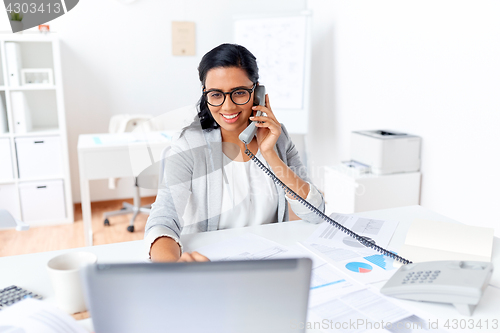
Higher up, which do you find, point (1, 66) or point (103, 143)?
point (1, 66)

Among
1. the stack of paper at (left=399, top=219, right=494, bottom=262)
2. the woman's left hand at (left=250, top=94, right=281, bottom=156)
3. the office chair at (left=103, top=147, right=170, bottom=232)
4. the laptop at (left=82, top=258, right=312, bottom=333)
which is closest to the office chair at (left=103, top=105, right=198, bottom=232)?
the office chair at (left=103, top=147, right=170, bottom=232)

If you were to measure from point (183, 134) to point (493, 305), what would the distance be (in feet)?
3.33

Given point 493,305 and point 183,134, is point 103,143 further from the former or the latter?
point 493,305

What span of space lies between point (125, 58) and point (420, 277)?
11.4 feet

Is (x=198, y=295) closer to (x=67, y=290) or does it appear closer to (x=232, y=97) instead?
(x=67, y=290)

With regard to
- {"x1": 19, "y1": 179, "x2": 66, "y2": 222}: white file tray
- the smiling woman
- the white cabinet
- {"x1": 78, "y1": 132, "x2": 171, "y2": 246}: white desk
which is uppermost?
the smiling woman

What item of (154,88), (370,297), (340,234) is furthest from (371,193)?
(154,88)

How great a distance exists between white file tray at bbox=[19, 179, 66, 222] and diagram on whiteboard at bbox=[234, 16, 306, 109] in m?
2.02

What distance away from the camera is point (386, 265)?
1.02 meters

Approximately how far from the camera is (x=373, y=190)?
8.93 feet

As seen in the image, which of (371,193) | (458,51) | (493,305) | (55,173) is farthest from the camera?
→ (55,173)

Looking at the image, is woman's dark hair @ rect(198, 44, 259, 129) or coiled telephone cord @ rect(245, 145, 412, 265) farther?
woman's dark hair @ rect(198, 44, 259, 129)

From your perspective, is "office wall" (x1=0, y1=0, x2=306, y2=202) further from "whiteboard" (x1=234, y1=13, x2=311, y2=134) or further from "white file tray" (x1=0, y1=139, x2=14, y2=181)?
"white file tray" (x1=0, y1=139, x2=14, y2=181)

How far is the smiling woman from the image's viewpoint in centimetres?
135
